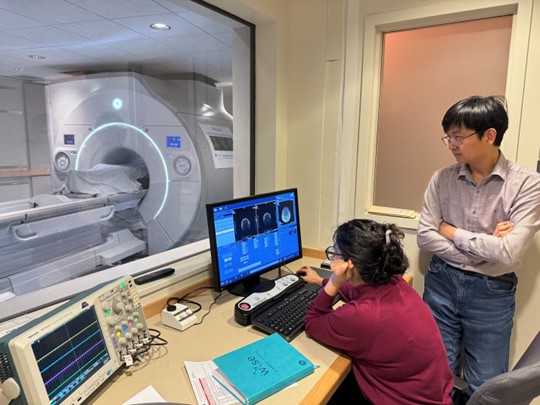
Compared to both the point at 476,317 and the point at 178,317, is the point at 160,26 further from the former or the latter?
the point at 476,317

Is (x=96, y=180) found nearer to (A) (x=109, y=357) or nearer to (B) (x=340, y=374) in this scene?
(A) (x=109, y=357)

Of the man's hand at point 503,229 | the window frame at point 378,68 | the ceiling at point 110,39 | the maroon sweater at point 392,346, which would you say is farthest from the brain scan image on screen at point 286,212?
the ceiling at point 110,39

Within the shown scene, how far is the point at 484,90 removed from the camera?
5.93ft

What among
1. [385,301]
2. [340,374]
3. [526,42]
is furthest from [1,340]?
[526,42]

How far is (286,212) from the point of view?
67.1 inches

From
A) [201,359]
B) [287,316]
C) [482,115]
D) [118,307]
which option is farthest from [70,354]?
[482,115]

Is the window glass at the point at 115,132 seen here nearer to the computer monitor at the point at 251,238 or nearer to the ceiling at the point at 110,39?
the ceiling at the point at 110,39

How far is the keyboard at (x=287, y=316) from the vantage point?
1252 millimetres

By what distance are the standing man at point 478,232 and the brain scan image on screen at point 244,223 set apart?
2.44 ft

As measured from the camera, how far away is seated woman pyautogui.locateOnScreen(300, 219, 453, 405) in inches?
41.8

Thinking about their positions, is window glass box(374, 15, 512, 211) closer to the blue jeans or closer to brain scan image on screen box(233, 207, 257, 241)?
the blue jeans

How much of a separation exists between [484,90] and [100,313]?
1.95 metres

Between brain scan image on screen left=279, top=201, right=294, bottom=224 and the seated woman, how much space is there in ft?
1.63

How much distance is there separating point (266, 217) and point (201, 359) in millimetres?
672
